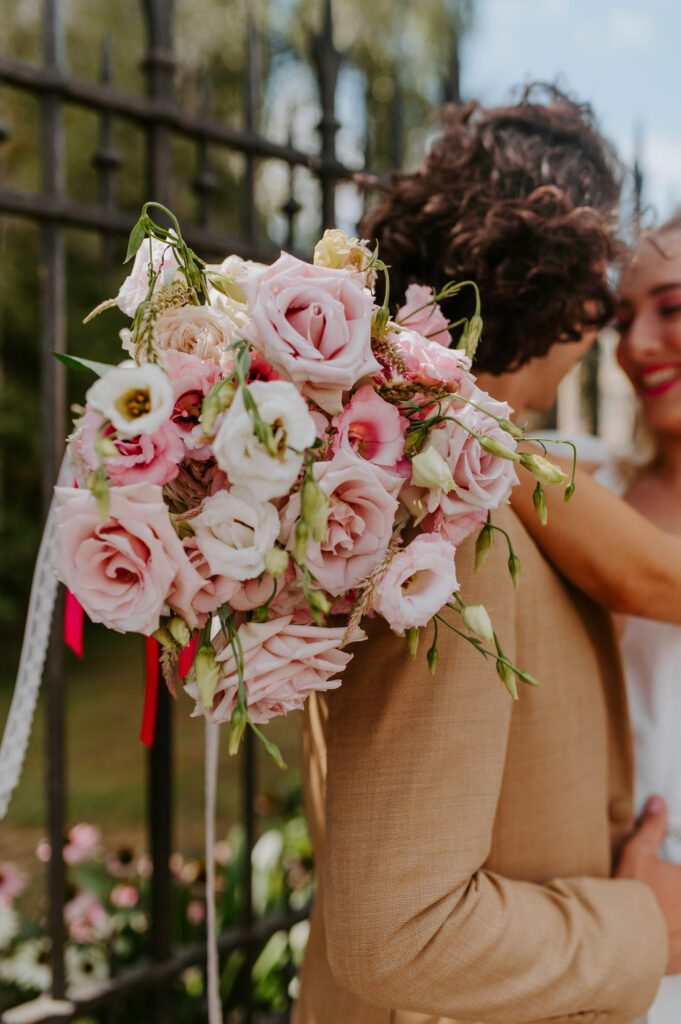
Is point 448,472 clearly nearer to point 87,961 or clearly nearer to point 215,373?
point 215,373

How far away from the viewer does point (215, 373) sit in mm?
841

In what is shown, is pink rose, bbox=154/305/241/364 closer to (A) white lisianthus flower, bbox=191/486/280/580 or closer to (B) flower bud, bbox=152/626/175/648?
(A) white lisianthus flower, bbox=191/486/280/580

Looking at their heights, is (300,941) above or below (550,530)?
below

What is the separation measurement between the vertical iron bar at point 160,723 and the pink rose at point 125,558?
4.06ft

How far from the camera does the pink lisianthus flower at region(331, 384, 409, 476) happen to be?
2.83 feet

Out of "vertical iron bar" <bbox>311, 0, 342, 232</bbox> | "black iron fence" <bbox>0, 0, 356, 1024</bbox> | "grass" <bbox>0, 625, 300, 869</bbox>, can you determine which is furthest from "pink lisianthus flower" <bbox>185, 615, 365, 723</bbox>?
"grass" <bbox>0, 625, 300, 869</bbox>

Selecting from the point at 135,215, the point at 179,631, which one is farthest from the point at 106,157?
the point at 179,631

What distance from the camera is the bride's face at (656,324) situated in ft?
5.34

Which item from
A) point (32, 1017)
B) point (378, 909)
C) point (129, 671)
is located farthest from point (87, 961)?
point (129, 671)

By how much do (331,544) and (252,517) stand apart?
102mm

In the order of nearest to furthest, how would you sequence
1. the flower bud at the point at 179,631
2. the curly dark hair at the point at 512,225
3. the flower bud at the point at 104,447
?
1. the flower bud at the point at 104,447
2. the flower bud at the point at 179,631
3. the curly dark hair at the point at 512,225

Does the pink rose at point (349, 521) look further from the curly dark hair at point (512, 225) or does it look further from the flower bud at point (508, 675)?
the curly dark hair at point (512, 225)

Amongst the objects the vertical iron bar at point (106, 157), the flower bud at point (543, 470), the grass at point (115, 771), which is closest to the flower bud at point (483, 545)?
the flower bud at point (543, 470)

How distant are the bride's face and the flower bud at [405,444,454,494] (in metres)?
1.00
